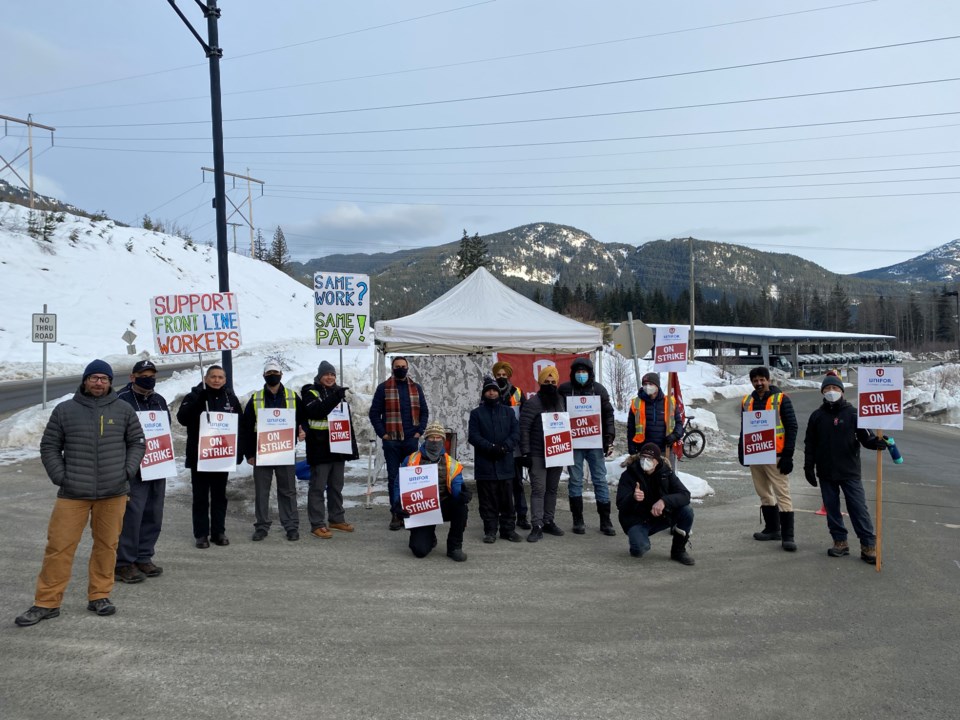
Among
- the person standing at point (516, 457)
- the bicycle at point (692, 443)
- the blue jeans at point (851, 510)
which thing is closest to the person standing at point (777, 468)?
the blue jeans at point (851, 510)

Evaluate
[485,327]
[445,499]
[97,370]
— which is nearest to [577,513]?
[445,499]

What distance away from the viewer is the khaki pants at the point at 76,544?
5.25 meters

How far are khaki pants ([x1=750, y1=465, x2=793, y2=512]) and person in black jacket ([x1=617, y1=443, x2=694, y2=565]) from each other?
1201mm

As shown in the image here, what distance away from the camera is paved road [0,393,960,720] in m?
4.16

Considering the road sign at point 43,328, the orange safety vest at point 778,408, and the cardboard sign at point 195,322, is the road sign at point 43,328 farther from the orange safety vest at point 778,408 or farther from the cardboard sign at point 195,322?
the orange safety vest at point 778,408

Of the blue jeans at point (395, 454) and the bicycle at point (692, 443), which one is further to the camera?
the bicycle at point (692, 443)

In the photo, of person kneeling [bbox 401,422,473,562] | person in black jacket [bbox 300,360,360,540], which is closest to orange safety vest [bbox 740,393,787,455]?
person kneeling [bbox 401,422,473,562]

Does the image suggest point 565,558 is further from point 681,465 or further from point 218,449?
point 681,465

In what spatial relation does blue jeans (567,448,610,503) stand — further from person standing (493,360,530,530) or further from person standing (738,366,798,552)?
person standing (738,366,798,552)

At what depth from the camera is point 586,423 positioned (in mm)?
8734

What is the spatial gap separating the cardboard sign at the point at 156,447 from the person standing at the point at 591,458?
4.69 m

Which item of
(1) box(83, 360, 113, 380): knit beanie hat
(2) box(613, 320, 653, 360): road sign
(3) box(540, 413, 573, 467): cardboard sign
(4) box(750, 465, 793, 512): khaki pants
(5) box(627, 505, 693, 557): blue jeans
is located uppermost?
(2) box(613, 320, 653, 360): road sign

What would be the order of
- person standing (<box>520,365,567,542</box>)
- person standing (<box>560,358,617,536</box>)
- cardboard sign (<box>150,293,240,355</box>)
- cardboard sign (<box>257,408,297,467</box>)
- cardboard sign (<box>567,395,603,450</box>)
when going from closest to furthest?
cardboard sign (<box>257,408,297,467</box>) < person standing (<box>520,365,567,542</box>) < person standing (<box>560,358,617,536</box>) < cardboard sign (<box>567,395,603,450</box>) < cardboard sign (<box>150,293,240,355</box>)

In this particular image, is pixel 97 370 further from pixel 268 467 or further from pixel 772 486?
pixel 772 486
